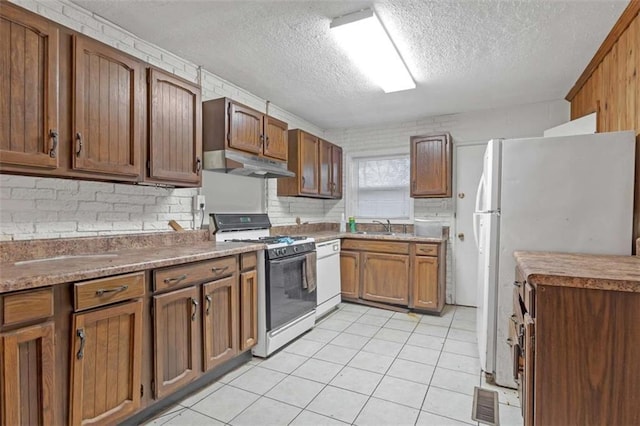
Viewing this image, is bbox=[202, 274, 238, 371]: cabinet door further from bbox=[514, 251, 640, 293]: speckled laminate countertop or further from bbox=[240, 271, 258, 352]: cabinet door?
bbox=[514, 251, 640, 293]: speckled laminate countertop

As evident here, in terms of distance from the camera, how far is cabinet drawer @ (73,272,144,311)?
1.46m

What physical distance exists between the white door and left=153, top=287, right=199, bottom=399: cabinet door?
11.1 ft

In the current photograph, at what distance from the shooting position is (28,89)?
1565mm

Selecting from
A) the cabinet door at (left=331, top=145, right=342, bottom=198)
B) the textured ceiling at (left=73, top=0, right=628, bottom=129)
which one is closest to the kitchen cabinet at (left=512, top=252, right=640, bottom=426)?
the textured ceiling at (left=73, top=0, right=628, bottom=129)

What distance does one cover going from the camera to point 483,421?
1.87 metres

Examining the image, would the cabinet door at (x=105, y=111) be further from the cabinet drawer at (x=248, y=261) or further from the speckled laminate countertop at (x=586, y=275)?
the speckled laminate countertop at (x=586, y=275)

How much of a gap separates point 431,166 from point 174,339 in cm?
335

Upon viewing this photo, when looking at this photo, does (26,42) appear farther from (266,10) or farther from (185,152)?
(266,10)

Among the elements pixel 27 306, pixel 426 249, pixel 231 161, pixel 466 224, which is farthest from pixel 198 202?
pixel 466 224

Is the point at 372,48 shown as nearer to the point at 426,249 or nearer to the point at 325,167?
the point at 325,167

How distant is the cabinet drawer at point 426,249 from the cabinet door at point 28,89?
3.35 m

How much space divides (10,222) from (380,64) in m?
2.71

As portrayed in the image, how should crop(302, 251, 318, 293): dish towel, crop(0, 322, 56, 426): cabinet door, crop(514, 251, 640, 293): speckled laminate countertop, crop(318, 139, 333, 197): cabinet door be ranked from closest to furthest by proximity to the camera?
1. crop(514, 251, 640, 293): speckled laminate countertop
2. crop(0, 322, 56, 426): cabinet door
3. crop(302, 251, 318, 293): dish towel
4. crop(318, 139, 333, 197): cabinet door

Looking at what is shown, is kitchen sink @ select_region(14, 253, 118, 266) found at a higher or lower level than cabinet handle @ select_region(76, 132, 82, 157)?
lower
